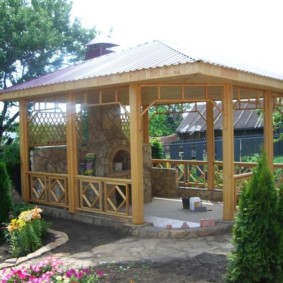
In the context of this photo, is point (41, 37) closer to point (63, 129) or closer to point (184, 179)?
point (63, 129)

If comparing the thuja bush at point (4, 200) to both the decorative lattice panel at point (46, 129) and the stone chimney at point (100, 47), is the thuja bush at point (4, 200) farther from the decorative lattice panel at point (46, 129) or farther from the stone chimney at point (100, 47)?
the stone chimney at point (100, 47)

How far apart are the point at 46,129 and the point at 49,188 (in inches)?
78.0

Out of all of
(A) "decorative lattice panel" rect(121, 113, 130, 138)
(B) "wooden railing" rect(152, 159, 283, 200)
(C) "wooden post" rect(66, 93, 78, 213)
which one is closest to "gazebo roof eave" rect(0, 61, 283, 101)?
(C) "wooden post" rect(66, 93, 78, 213)

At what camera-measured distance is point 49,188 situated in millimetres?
9484

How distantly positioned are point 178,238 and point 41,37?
10.1 metres

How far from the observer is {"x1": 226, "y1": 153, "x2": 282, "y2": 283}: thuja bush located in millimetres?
4090

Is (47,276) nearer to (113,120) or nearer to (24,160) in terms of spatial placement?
(24,160)

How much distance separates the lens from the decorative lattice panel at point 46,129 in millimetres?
10453

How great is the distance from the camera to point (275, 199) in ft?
13.8

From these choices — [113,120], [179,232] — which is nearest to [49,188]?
[113,120]

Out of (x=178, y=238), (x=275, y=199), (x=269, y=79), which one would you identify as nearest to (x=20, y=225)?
(x=178, y=238)

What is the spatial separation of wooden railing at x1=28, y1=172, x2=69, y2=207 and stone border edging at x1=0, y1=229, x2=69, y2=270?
60.4 inches

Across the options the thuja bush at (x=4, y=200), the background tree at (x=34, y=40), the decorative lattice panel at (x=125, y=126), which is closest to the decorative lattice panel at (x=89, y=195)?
the thuja bush at (x=4, y=200)

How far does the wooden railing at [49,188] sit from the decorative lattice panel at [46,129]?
1.05 m
